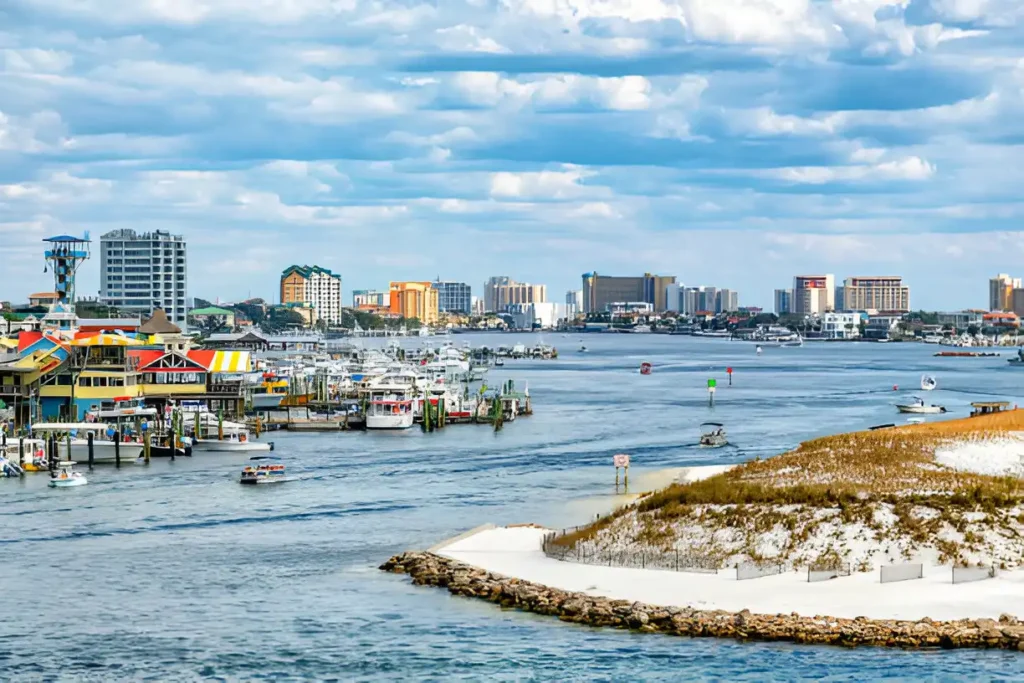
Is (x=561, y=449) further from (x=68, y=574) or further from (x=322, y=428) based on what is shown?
(x=68, y=574)

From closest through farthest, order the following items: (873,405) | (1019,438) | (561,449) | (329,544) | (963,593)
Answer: (963,593) → (329,544) → (1019,438) → (561,449) → (873,405)

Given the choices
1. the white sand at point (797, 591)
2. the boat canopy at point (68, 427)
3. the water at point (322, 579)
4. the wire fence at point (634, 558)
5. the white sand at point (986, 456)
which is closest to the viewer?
the water at point (322, 579)

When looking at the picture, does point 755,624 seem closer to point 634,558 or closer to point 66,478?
point 634,558

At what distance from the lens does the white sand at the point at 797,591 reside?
40.9 m

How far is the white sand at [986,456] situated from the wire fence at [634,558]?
15739mm

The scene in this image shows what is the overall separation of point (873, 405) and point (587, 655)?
109 meters

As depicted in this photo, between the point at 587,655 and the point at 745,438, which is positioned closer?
the point at 587,655

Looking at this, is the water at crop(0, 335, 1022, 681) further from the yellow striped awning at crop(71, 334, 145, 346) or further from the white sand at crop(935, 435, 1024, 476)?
the yellow striped awning at crop(71, 334, 145, 346)

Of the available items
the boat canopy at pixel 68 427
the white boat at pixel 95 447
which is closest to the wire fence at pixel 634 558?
the white boat at pixel 95 447

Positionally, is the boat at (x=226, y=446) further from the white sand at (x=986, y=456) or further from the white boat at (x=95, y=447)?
the white sand at (x=986, y=456)

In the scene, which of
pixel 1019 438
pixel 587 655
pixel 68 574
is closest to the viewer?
pixel 587 655

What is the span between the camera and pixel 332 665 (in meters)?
39.1

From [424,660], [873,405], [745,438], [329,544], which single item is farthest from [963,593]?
[873,405]

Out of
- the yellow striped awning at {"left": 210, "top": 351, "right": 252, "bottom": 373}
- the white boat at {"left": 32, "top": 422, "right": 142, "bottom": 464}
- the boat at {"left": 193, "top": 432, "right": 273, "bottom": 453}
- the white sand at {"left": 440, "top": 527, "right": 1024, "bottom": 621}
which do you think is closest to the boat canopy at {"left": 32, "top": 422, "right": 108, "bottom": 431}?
the white boat at {"left": 32, "top": 422, "right": 142, "bottom": 464}
